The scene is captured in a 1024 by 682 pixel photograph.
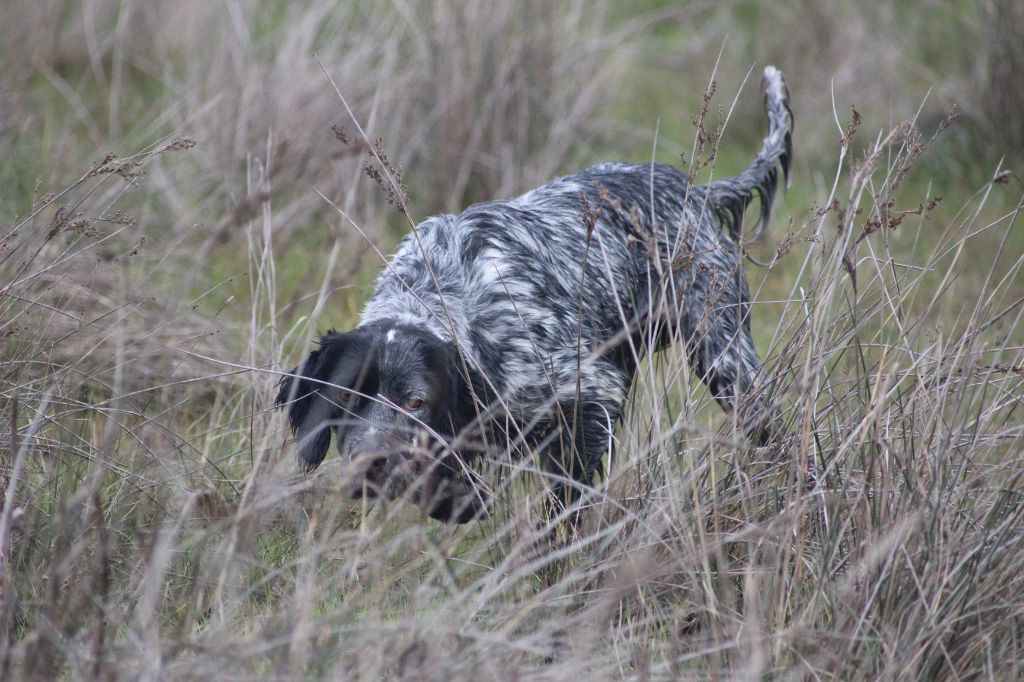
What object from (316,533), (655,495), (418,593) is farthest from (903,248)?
(418,593)

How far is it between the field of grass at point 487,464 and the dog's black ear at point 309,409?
0.13 meters

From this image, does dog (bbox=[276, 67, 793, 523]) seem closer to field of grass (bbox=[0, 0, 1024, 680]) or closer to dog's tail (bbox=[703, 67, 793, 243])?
dog's tail (bbox=[703, 67, 793, 243])

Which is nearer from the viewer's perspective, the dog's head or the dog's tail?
the dog's head

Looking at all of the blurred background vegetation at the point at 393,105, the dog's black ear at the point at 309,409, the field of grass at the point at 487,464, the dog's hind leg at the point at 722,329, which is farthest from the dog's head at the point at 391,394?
the blurred background vegetation at the point at 393,105

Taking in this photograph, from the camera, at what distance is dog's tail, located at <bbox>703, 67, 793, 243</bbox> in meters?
4.68

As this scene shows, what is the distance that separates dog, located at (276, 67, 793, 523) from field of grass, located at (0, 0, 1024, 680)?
160mm

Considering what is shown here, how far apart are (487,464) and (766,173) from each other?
1.80 metres

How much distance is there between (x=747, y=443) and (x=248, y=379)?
6.63ft

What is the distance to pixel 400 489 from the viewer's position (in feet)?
10.6

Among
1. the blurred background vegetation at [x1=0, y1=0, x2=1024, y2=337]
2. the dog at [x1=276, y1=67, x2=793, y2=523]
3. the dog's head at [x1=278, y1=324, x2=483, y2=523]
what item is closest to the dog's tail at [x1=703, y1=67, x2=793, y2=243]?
the dog at [x1=276, y1=67, x2=793, y2=523]

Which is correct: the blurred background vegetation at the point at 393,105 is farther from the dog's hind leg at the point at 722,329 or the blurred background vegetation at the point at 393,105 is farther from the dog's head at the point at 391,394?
the dog's head at the point at 391,394

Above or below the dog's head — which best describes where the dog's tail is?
above

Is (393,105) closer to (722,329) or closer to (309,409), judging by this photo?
(722,329)

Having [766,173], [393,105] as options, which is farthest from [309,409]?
[393,105]
